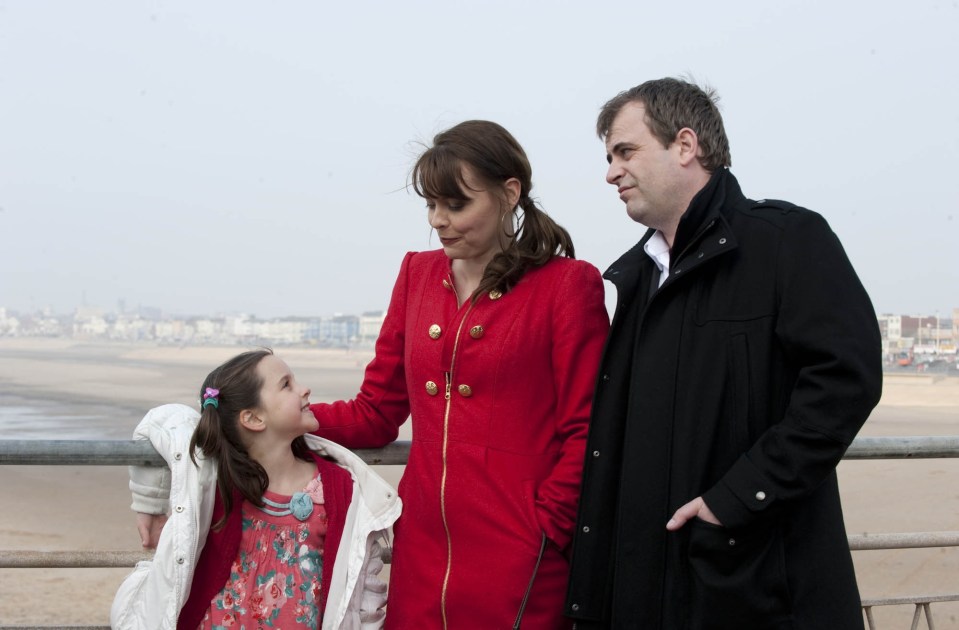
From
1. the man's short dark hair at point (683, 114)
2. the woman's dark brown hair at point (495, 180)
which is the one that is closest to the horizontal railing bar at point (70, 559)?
the woman's dark brown hair at point (495, 180)

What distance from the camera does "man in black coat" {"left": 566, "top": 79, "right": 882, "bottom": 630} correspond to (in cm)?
206

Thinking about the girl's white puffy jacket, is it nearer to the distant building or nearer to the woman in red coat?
the woman in red coat

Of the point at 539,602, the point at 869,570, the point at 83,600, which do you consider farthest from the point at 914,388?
the point at 539,602

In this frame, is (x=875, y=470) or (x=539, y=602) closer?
(x=539, y=602)

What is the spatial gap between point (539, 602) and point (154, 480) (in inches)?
39.1

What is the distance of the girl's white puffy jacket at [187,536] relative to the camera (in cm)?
239

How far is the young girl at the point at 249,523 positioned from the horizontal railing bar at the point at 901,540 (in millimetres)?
1291

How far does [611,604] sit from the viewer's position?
2.30 metres

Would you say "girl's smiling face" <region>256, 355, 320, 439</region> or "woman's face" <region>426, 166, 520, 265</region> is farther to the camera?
"girl's smiling face" <region>256, 355, 320, 439</region>

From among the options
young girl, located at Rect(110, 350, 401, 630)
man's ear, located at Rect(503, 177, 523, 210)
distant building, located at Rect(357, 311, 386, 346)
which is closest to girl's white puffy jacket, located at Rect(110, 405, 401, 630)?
young girl, located at Rect(110, 350, 401, 630)

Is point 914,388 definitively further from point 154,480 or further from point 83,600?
point 154,480

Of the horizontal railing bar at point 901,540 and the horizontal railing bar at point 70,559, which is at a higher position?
the horizontal railing bar at point 901,540

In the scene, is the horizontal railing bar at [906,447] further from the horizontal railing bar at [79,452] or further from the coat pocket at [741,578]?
the horizontal railing bar at [79,452]

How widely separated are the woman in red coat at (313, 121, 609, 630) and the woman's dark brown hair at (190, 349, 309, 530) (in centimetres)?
37
